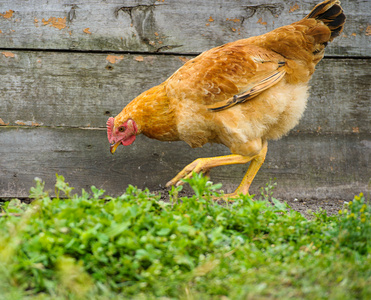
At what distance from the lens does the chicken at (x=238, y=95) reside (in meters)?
3.04

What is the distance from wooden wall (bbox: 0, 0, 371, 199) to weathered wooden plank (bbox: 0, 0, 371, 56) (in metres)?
0.01

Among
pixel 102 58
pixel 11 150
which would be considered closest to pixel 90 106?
pixel 102 58

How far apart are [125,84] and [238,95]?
1.47 m

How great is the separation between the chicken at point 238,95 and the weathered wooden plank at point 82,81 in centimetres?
77

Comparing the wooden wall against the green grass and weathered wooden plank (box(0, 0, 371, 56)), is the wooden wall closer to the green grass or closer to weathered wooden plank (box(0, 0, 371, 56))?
weathered wooden plank (box(0, 0, 371, 56))

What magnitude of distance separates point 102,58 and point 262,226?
2.69 metres

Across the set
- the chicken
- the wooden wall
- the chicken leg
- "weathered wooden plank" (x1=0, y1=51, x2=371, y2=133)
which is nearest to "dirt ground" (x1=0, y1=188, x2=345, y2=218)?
the wooden wall

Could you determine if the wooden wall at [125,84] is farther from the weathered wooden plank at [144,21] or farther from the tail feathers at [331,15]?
the tail feathers at [331,15]

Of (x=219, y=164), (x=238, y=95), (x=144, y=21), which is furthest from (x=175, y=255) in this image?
(x=144, y=21)

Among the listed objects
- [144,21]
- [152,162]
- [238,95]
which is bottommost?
[152,162]

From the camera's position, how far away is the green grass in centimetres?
143

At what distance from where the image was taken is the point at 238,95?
3.04 meters

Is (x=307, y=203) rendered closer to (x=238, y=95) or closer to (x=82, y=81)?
(x=238, y=95)

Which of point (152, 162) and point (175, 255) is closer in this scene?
point (175, 255)
